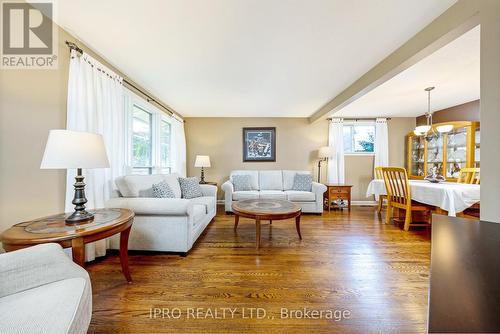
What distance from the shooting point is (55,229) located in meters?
1.26

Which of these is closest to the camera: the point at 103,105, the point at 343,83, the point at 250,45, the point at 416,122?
the point at 250,45

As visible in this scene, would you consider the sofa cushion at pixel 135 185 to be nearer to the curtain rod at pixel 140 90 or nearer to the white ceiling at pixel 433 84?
the curtain rod at pixel 140 90

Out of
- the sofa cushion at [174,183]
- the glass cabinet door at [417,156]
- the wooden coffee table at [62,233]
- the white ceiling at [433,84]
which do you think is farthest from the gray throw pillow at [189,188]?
the glass cabinet door at [417,156]

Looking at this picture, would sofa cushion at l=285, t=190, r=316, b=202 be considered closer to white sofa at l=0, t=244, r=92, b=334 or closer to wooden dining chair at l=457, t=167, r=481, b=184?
wooden dining chair at l=457, t=167, r=481, b=184

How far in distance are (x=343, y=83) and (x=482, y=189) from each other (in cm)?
211

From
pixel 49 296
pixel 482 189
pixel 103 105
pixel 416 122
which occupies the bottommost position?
pixel 49 296

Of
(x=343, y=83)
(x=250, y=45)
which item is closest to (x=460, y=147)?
(x=343, y=83)

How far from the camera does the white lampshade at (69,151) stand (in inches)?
50.7

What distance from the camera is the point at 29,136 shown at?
161 centimetres

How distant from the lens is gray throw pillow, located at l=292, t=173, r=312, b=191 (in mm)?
4180

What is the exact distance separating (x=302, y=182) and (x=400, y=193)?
166 cm

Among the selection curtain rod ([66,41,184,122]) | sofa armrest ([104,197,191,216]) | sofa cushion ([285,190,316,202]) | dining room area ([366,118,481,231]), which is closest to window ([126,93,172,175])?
curtain rod ([66,41,184,122])

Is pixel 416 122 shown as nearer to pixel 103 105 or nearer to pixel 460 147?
pixel 460 147

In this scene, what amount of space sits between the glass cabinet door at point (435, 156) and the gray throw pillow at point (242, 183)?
12.0 feet
